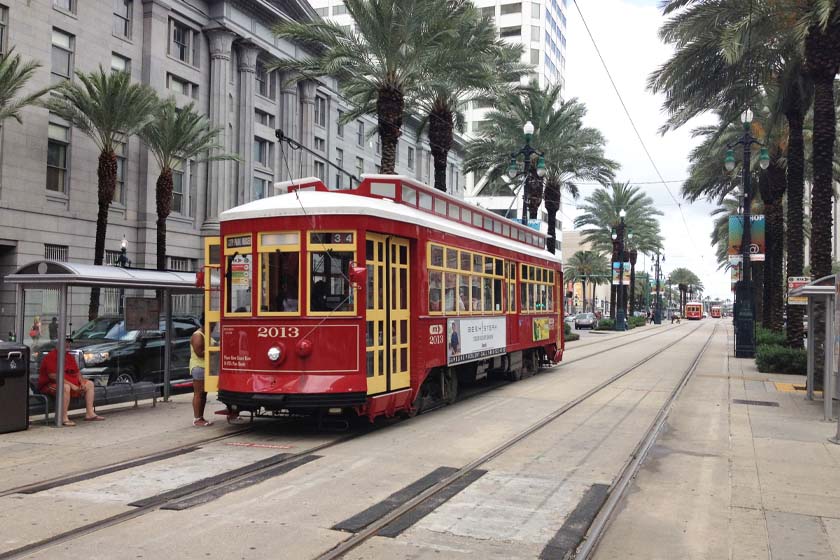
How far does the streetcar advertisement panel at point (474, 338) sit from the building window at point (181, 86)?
25246 millimetres

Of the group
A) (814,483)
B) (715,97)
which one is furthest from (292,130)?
(814,483)

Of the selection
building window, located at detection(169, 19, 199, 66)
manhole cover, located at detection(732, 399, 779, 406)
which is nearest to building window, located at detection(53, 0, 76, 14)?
building window, located at detection(169, 19, 199, 66)

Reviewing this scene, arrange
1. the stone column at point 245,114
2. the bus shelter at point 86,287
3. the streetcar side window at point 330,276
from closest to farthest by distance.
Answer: the streetcar side window at point 330,276 → the bus shelter at point 86,287 → the stone column at point 245,114

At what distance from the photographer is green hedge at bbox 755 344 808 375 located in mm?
21312

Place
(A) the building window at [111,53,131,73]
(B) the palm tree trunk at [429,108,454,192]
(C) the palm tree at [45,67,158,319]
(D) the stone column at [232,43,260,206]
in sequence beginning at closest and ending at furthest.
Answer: (B) the palm tree trunk at [429,108,454,192] → (C) the palm tree at [45,67,158,319] → (A) the building window at [111,53,131,73] → (D) the stone column at [232,43,260,206]

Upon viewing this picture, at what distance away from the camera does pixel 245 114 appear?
3888 centimetres

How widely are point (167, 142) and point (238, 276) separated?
73.9 ft

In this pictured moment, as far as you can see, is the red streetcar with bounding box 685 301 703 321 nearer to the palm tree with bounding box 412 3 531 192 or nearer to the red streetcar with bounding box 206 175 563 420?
the palm tree with bounding box 412 3 531 192

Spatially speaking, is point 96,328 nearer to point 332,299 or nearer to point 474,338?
point 332,299

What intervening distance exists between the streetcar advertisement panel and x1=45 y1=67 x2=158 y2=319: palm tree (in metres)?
18.5

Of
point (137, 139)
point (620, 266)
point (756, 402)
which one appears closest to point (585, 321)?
point (620, 266)

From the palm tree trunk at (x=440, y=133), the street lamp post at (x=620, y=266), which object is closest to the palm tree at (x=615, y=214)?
the street lamp post at (x=620, y=266)

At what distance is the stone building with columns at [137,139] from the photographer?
2823cm

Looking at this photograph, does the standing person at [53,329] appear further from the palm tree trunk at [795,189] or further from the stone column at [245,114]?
the stone column at [245,114]
